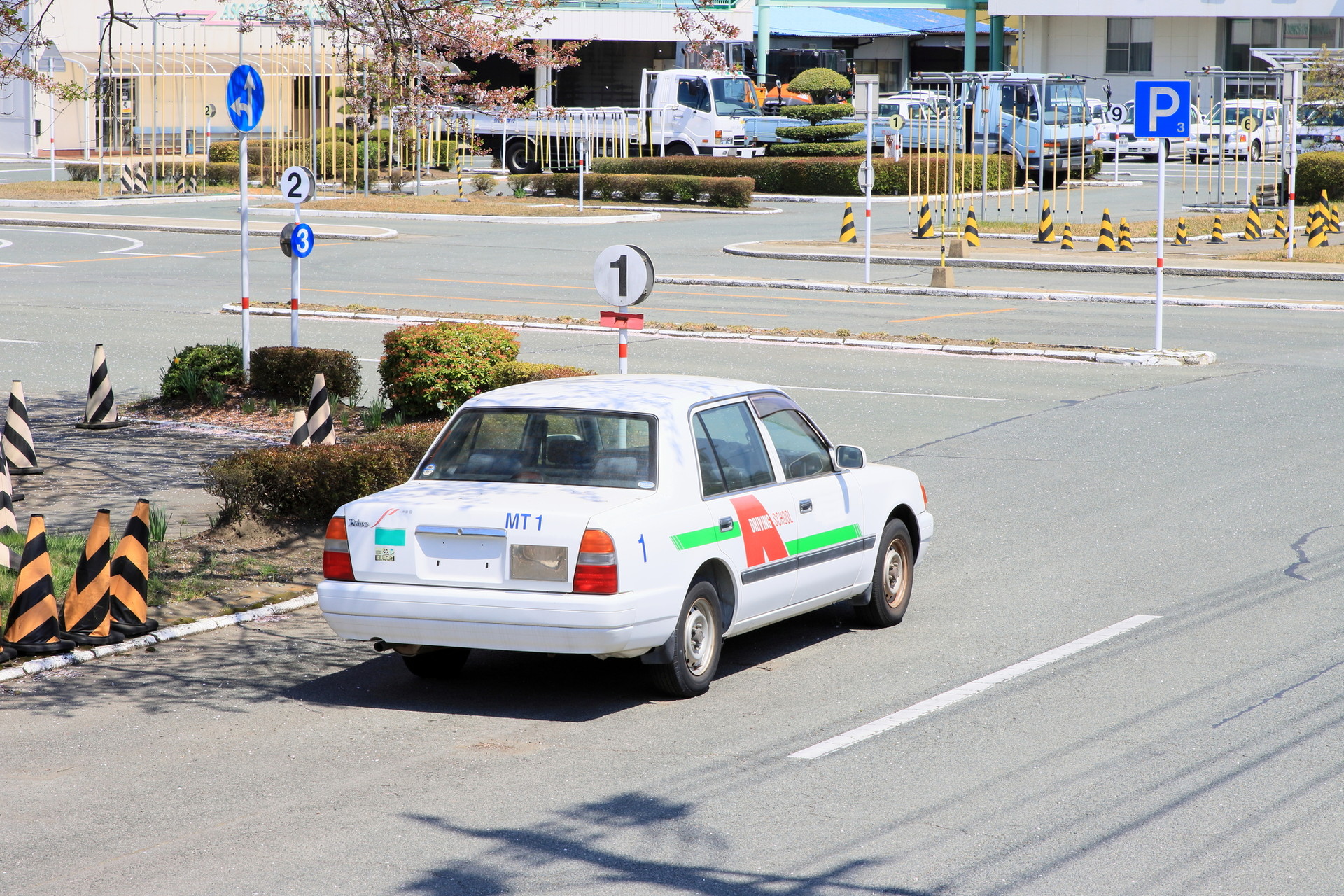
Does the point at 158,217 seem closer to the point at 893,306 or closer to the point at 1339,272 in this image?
the point at 893,306

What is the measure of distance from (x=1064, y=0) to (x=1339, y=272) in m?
45.0

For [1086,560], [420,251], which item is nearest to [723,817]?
[1086,560]

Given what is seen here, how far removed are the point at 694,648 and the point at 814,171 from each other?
40.2 m

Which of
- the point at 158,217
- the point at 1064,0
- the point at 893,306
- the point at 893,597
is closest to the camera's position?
the point at 893,597

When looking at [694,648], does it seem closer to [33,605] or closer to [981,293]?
[33,605]

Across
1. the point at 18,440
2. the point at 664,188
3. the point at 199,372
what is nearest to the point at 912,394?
the point at 199,372

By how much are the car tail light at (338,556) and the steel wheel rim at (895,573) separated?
3.04 metres

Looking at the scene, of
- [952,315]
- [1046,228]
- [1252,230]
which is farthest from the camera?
[1252,230]

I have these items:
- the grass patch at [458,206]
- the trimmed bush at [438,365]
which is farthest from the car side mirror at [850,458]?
the grass patch at [458,206]

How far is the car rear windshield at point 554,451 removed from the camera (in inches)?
297

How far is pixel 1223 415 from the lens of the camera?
1522 centimetres

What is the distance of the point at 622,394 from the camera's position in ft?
26.1

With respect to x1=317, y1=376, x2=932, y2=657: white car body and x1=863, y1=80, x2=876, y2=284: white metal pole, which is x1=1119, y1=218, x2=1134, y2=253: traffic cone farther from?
x1=317, y1=376, x2=932, y2=657: white car body

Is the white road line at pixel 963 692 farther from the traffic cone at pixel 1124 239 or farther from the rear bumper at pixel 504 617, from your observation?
the traffic cone at pixel 1124 239
